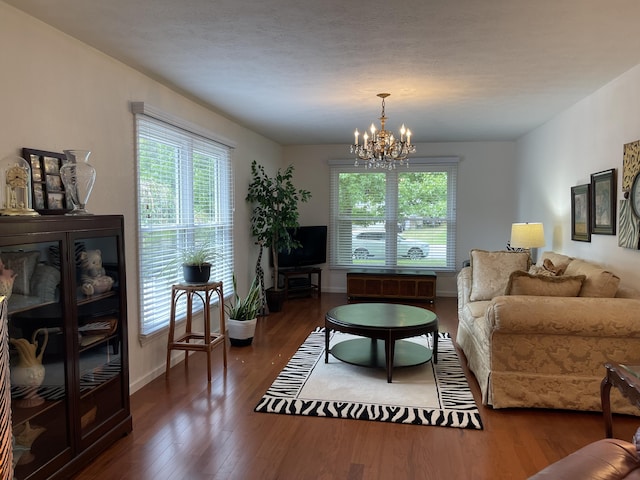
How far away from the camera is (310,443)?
2670 millimetres

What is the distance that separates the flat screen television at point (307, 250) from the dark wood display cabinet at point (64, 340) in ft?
14.1

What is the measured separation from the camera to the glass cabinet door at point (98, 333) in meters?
2.43

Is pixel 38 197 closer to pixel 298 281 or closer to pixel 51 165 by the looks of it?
pixel 51 165

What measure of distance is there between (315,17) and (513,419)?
2.78 m

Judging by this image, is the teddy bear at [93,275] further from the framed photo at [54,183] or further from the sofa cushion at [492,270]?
the sofa cushion at [492,270]

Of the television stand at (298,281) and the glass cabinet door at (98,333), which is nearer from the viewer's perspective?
the glass cabinet door at (98,333)

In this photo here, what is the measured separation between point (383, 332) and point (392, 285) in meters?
3.41

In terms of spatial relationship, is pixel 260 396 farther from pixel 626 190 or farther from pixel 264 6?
pixel 626 190

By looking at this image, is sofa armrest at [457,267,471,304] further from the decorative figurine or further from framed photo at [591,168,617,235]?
the decorative figurine

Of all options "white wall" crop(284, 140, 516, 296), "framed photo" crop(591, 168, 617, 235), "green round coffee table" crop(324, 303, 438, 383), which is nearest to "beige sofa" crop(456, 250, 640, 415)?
"green round coffee table" crop(324, 303, 438, 383)

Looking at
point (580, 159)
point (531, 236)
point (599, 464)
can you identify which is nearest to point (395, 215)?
point (531, 236)

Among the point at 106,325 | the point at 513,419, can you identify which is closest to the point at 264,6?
the point at 106,325

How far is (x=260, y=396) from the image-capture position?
3.35 m

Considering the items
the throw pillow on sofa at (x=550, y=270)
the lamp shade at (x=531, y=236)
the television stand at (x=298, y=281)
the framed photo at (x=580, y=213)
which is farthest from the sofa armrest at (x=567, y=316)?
the television stand at (x=298, y=281)
